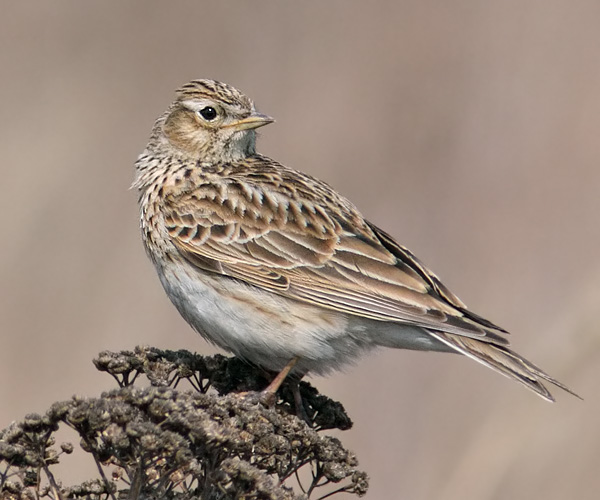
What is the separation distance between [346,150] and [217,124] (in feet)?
7.43

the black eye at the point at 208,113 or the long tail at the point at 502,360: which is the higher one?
the black eye at the point at 208,113

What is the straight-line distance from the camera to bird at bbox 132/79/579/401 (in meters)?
6.15

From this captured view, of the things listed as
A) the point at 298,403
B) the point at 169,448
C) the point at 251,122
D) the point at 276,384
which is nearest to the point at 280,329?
the point at 276,384

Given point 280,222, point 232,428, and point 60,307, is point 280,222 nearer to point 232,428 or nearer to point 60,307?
point 232,428

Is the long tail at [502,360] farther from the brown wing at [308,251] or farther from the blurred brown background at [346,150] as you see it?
the blurred brown background at [346,150]

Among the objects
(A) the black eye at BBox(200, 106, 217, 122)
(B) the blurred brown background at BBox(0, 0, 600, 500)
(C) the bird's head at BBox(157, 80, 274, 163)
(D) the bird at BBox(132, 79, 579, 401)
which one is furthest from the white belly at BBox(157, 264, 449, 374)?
(B) the blurred brown background at BBox(0, 0, 600, 500)

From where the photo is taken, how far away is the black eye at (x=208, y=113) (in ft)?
24.8

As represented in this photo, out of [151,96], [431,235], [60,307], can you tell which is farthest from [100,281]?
[431,235]

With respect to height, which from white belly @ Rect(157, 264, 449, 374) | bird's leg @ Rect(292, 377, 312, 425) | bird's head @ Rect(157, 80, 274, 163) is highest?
bird's head @ Rect(157, 80, 274, 163)

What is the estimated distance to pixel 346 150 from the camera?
31.4 ft

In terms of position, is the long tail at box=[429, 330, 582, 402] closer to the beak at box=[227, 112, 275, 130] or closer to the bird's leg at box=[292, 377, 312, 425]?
the bird's leg at box=[292, 377, 312, 425]

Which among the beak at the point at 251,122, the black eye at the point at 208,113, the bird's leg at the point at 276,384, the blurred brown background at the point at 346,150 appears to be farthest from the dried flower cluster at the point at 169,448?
the blurred brown background at the point at 346,150

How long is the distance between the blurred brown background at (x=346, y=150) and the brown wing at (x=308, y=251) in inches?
71.6

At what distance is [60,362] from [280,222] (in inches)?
114
